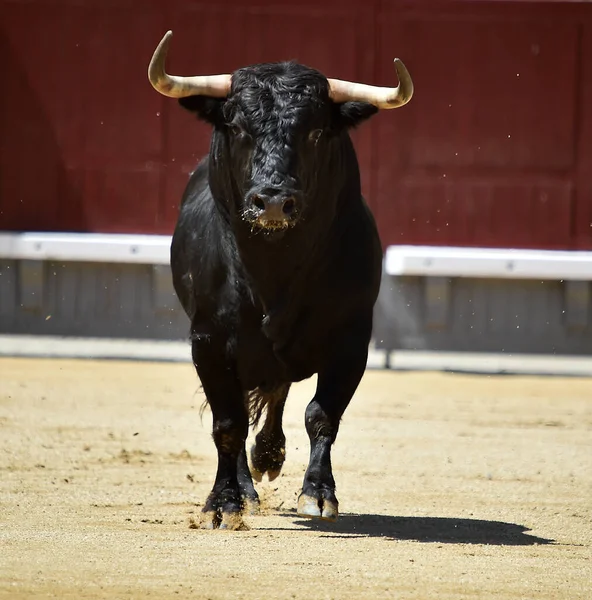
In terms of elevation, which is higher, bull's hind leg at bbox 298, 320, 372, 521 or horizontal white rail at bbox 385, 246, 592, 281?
horizontal white rail at bbox 385, 246, 592, 281

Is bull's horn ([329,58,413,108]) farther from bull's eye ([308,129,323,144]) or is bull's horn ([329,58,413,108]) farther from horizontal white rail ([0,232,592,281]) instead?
horizontal white rail ([0,232,592,281])

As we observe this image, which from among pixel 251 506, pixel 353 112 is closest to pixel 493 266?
pixel 251 506

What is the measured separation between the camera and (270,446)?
18.9ft

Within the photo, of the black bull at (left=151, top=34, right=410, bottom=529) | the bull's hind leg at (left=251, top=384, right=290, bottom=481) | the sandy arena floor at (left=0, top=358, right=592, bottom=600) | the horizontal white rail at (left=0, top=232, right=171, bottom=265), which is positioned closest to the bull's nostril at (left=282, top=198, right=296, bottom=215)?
the black bull at (left=151, top=34, right=410, bottom=529)

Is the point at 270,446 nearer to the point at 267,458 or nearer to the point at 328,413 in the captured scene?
the point at 267,458

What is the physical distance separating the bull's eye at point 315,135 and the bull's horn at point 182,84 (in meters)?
0.35

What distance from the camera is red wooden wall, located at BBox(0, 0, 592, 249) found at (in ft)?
35.3

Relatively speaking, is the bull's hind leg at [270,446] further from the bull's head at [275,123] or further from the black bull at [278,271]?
the bull's head at [275,123]

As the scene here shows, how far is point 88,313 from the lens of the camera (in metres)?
10.7

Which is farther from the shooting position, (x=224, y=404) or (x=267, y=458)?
(x=267, y=458)

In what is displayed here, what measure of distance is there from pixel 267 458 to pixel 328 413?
1004 mm

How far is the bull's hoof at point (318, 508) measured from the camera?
457 cm

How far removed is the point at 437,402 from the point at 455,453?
74.5 inches

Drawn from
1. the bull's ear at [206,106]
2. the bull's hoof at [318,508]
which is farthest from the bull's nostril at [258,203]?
the bull's hoof at [318,508]
